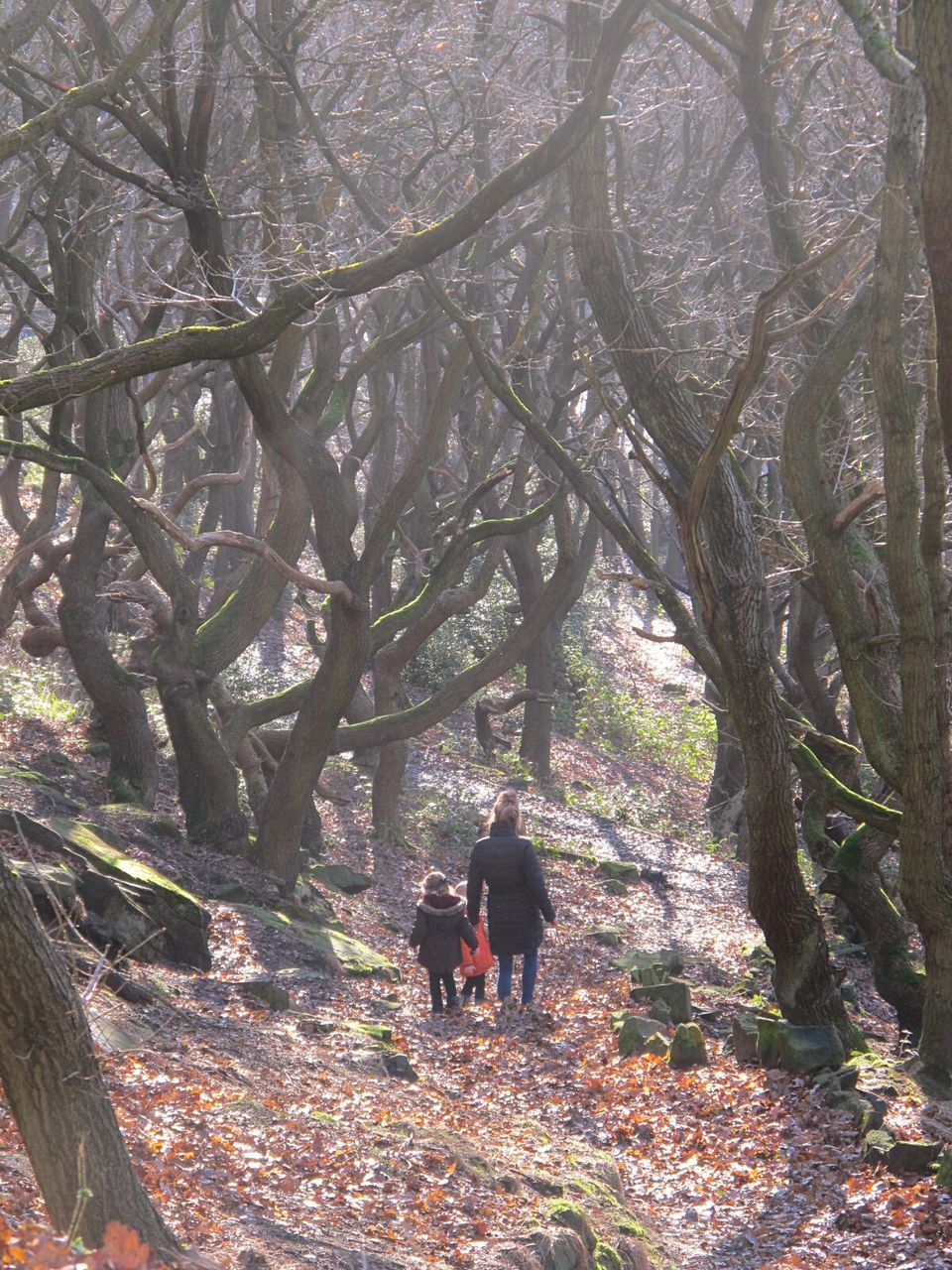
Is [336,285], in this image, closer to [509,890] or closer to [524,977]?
[509,890]

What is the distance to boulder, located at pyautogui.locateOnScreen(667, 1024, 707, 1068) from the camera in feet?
32.0

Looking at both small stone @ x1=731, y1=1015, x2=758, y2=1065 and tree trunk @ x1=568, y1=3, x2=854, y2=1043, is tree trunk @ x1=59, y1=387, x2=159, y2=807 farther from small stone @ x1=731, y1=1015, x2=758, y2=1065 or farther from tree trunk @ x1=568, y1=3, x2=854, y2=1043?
small stone @ x1=731, y1=1015, x2=758, y2=1065

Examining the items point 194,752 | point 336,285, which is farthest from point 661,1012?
point 336,285

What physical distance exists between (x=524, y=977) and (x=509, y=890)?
835 mm

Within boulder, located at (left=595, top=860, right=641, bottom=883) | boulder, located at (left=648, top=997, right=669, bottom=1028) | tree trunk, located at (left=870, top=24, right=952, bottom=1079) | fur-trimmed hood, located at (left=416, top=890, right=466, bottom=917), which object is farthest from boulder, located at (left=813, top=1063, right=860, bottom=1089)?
boulder, located at (left=595, top=860, right=641, bottom=883)

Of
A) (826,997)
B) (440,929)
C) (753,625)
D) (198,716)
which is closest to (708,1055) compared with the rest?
(826,997)

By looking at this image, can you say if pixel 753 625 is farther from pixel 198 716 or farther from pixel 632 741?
pixel 632 741

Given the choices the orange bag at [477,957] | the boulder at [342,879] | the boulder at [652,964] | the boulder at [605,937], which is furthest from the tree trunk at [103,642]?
the boulder at [652,964]

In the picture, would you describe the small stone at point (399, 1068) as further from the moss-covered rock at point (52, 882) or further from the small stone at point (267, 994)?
the moss-covered rock at point (52, 882)

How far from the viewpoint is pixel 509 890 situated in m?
10.6

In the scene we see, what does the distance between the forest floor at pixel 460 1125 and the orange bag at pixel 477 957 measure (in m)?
0.33

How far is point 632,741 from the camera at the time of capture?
27656mm

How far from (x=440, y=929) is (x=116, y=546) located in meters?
5.97

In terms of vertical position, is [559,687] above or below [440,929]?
above
